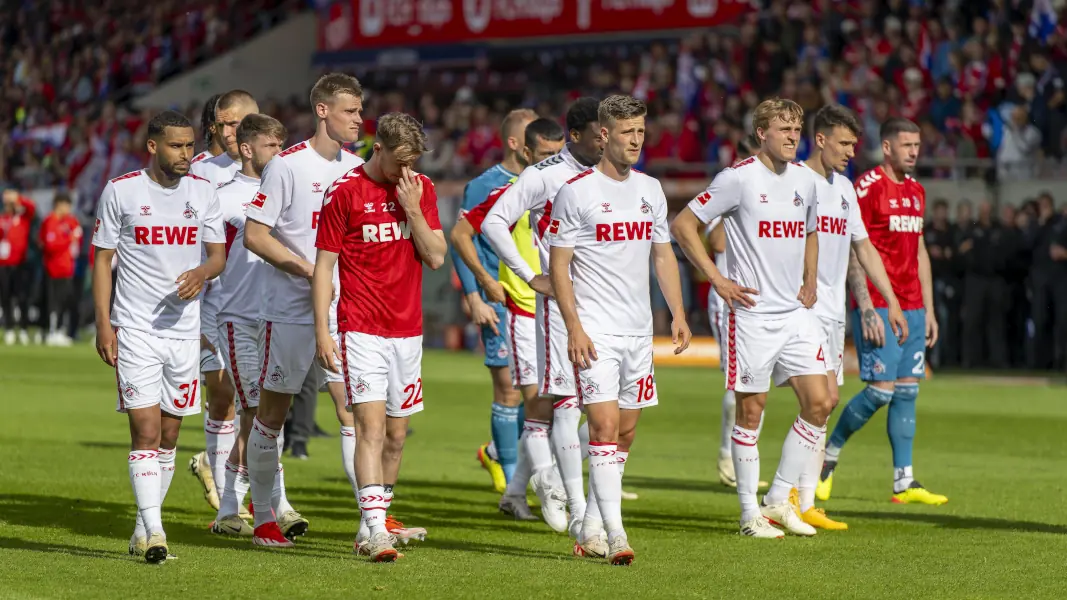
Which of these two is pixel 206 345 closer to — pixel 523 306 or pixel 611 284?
pixel 523 306

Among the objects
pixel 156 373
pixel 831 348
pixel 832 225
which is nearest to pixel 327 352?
pixel 156 373

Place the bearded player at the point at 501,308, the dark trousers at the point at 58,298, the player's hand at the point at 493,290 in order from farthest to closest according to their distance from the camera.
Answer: the dark trousers at the point at 58,298, the bearded player at the point at 501,308, the player's hand at the point at 493,290

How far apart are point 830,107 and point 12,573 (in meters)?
5.32

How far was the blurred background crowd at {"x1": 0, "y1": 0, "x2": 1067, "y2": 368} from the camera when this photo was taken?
22.4 m

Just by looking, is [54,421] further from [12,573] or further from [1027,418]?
[1027,418]

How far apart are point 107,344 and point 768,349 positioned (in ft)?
11.7

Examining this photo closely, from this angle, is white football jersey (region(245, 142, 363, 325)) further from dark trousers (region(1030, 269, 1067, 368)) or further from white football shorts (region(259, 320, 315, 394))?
dark trousers (region(1030, 269, 1067, 368))

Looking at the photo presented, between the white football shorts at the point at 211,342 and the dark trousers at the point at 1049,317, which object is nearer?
the white football shorts at the point at 211,342

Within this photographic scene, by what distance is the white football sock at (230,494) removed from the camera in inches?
360

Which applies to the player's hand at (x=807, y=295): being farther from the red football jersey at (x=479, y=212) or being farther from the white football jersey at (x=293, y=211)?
the white football jersey at (x=293, y=211)

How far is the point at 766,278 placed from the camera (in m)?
Answer: 9.23

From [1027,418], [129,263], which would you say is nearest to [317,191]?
[129,263]

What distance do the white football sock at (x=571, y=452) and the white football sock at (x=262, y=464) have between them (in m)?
1.48

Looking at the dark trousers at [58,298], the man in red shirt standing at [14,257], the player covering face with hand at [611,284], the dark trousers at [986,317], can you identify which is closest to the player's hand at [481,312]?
the player covering face with hand at [611,284]
